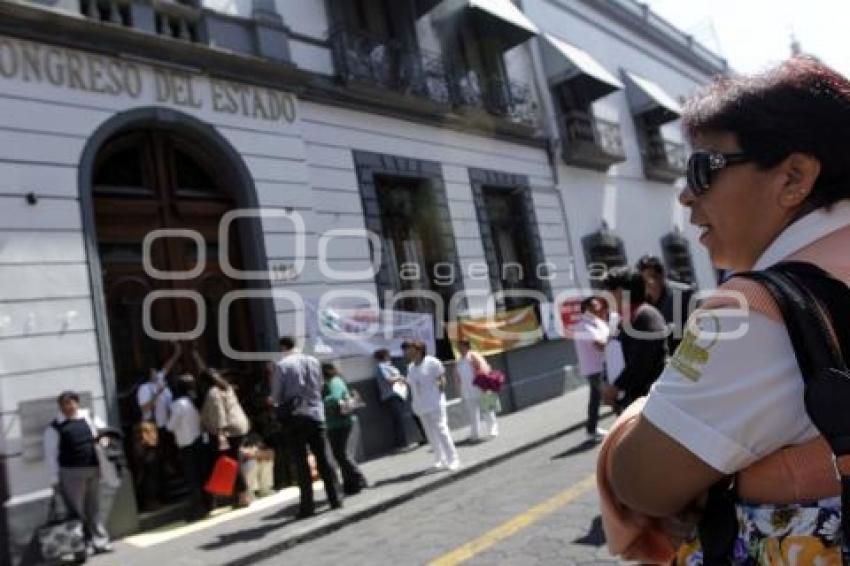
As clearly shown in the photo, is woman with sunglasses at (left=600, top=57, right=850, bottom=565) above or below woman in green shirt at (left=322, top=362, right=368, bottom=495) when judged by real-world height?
above

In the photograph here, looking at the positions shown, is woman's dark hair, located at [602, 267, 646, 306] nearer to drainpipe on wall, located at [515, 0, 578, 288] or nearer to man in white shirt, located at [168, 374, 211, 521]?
man in white shirt, located at [168, 374, 211, 521]

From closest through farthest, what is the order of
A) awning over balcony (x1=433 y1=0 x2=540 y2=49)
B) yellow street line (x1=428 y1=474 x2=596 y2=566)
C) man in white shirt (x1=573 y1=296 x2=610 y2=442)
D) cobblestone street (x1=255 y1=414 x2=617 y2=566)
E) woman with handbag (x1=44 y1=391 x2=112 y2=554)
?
1. cobblestone street (x1=255 y1=414 x2=617 y2=566)
2. yellow street line (x1=428 y1=474 x2=596 y2=566)
3. woman with handbag (x1=44 y1=391 x2=112 y2=554)
4. man in white shirt (x1=573 y1=296 x2=610 y2=442)
5. awning over balcony (x1=433 y1=0 x2=540 y2=49)

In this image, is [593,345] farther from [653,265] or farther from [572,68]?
[572,68]

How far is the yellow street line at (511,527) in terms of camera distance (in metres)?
5.70

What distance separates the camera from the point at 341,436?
915 cm

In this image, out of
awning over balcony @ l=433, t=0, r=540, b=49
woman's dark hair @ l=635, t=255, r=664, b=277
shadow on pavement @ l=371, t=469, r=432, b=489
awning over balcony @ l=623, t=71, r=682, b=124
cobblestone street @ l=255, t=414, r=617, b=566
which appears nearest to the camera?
woman's dark hair @ l=635, t=255, r=664, b=277

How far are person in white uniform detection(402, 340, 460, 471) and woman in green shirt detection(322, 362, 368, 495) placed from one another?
3.53 ft

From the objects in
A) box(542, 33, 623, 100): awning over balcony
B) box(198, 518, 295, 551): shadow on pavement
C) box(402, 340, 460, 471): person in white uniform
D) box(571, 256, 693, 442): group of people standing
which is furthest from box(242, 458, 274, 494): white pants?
box(542, 33, 623, 100): awning over balcony

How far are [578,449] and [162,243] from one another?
607 centimetres

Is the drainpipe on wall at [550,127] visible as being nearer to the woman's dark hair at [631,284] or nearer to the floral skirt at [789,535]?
the woman's dark hair at [631,284]

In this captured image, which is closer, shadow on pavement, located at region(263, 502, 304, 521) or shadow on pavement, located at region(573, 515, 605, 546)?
shadow on pavement, located at region(573, 515, 605, 546)

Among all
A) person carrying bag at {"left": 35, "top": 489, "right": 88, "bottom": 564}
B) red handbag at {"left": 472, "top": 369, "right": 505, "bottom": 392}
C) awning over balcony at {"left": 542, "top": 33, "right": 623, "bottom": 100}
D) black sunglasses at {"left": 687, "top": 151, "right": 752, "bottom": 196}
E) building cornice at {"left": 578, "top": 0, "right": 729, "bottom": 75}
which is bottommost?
person carrying bag at {"left": 35, "top": 489, "right": 88, "bottom": 564}

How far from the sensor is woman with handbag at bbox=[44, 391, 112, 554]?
26.4 feet

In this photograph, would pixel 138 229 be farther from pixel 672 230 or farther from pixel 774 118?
pixel 672 230
